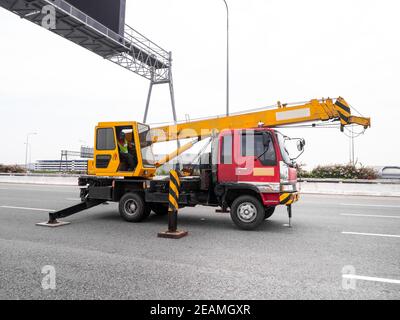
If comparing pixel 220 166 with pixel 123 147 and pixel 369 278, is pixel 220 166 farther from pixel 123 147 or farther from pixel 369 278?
pixel 369 278

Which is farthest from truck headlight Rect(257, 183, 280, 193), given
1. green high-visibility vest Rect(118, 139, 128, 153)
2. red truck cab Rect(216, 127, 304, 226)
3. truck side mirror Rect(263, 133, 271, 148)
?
green high-visibility vest Rect(118, 139, 128, 153)

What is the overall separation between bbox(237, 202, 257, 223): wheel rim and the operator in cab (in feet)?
10.9

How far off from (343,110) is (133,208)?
6.26 metres

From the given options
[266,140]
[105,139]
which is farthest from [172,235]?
[105,139]

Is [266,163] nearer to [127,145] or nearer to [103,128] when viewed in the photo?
[127,145]

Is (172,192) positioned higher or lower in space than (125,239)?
higher

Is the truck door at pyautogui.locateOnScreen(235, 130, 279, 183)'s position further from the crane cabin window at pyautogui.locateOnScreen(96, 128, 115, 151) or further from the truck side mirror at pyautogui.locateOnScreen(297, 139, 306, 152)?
the crane cabin window at pyautogui.locateOnScreen(96, 128, 115, 151)

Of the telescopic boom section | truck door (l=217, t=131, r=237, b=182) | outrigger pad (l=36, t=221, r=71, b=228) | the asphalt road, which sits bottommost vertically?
the asphalt road

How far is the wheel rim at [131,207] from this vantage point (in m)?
8.21

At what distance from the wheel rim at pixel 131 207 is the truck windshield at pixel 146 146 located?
1.08 metres

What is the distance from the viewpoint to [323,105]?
8.06 m

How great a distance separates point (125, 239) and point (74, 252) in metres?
1.18

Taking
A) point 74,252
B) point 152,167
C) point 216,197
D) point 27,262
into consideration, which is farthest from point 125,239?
point 152,167

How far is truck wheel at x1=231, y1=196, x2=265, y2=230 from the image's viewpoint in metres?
6.92
